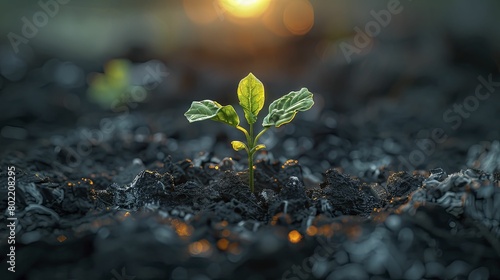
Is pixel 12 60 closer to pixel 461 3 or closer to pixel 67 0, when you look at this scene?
pixel 67 0

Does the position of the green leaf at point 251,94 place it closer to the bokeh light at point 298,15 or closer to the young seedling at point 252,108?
the young seedling at point 252,108

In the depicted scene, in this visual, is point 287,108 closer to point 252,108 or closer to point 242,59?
point 252,108

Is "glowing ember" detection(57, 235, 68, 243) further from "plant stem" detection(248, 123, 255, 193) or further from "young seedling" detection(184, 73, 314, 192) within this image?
"plant stem" detection(248, 123, 255, 193)

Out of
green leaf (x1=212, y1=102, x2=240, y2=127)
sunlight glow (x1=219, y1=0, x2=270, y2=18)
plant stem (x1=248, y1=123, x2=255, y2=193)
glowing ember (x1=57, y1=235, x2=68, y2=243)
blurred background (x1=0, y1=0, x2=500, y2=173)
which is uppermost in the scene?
sunlight glow (x1=219, y1=0, x2=270, y2=18)

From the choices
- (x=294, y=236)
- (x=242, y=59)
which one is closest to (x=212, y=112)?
(x=294, y=236)

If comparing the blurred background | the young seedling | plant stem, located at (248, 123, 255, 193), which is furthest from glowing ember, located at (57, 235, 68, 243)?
the blurred background

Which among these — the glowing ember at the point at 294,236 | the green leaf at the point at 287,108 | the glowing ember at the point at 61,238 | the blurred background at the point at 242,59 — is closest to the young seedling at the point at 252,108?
the green leaf at the point at 287,108
